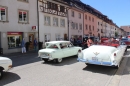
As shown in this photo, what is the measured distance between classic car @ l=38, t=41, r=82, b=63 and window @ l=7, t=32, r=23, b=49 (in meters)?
8.00

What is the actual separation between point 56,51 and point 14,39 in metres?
9.56

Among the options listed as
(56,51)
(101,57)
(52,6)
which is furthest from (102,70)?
(52,6)

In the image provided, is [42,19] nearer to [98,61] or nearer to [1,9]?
[1,9]

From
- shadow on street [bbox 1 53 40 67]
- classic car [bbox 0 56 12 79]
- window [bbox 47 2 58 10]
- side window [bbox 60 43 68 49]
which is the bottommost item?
shadow on street [bbox 1 53 40 67]

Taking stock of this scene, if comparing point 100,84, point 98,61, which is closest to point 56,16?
point 98,61

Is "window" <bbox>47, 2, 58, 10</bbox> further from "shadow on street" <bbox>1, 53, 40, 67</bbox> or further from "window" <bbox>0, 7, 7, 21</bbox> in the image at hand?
"shadow on street" <bbox>1, 53, 40, 67</bbox>

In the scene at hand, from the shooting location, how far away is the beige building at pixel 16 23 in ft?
52.6

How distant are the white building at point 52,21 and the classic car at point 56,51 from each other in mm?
10667

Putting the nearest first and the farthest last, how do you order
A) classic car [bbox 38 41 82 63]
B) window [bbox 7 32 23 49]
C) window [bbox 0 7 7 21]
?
classic car [bbox 38 41 82 63]
window [bbox 0 7 7 21]
window [bbox 7 32 23 49]

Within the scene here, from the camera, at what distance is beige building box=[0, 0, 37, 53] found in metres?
16.0

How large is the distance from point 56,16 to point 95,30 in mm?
23873

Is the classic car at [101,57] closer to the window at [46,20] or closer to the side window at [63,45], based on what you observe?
the side window at [63,45]

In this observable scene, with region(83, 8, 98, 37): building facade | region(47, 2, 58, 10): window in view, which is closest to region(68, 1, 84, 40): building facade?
region(83, 8, 98, 37): building facade

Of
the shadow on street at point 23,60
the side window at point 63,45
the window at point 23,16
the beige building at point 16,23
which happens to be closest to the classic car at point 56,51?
the side window at point 63,45
